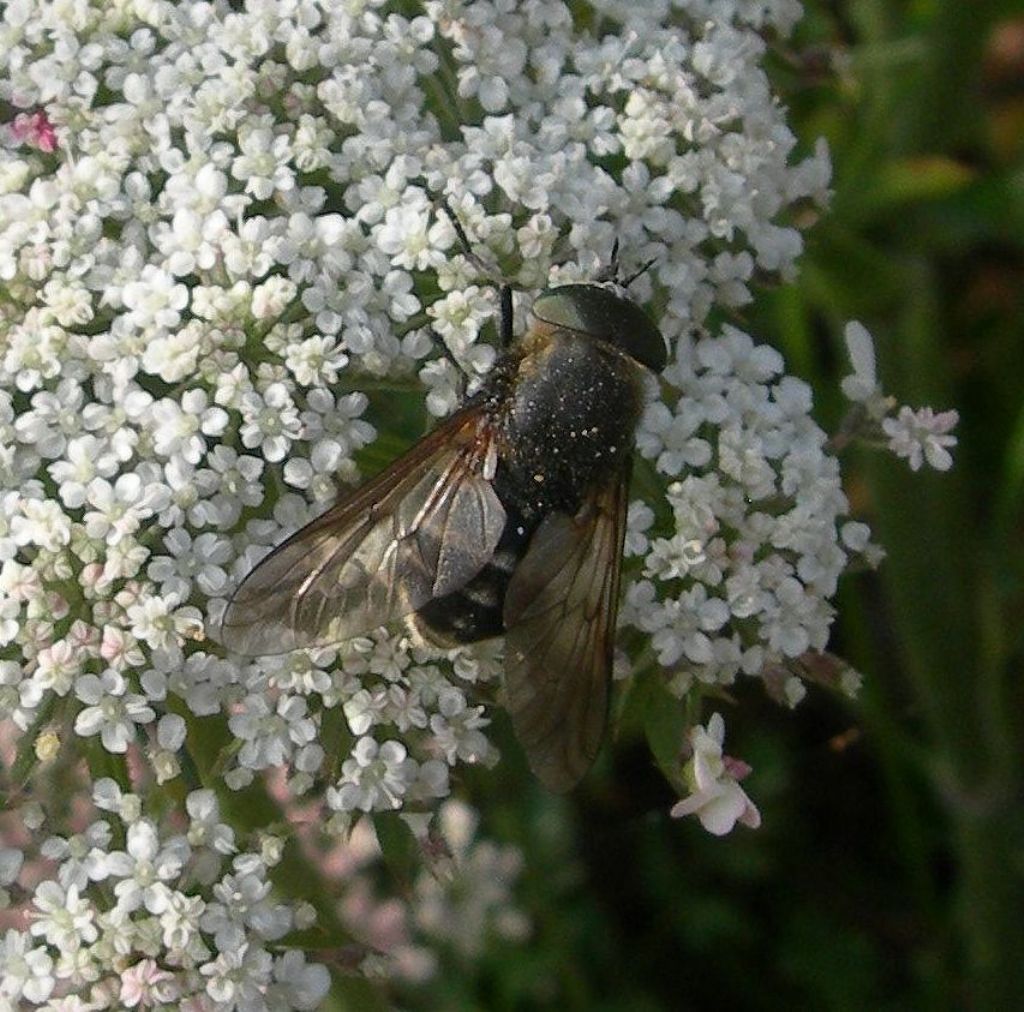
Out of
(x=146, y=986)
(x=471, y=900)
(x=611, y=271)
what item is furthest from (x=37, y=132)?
(x=471, y=900)

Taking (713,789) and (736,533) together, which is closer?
(713,789)

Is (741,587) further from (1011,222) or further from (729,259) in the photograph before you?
(1011,222)

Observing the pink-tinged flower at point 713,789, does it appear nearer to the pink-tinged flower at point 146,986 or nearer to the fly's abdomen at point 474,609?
the fly's abdomen at point 474,609

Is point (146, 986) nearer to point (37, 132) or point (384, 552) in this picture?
point (384, 552)

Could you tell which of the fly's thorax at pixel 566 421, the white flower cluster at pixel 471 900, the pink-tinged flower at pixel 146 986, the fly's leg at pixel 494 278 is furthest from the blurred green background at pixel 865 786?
the pink-tinged flower at pixel 146 986

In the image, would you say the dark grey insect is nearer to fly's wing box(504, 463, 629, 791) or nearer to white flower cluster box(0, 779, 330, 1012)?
fly's wing box(504, 463, 629, 791)

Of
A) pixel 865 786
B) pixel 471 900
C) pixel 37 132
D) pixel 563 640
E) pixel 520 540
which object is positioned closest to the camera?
pixel 563 640

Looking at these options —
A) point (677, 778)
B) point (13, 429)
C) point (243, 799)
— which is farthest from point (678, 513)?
point (13, 429)

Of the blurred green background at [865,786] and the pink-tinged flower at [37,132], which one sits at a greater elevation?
the pink-tinged flower at [37,132]
